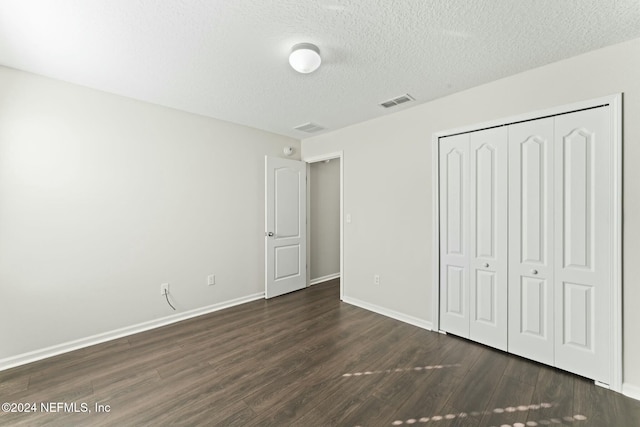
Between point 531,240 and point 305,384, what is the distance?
7.42ft

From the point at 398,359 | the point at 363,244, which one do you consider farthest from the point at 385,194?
the point at 398,359

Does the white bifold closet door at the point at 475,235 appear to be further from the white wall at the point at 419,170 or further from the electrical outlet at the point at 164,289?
the electrical outlet at the point at 164,289

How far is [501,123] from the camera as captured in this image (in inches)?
96.5

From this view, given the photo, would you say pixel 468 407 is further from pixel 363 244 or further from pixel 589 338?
pixel 363 244

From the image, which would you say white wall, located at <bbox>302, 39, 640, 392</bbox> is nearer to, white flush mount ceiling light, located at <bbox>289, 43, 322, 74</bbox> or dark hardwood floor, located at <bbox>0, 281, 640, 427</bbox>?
dark hardwood floor, located at <bbox>0, 281, 640, 427</bbox>

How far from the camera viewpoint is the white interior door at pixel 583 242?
1.96 meters

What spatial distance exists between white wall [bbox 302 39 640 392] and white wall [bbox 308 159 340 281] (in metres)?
0.65

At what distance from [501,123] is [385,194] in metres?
1.39

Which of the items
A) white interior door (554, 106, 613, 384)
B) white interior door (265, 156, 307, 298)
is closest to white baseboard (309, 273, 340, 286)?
white interior door (265, 156, 307, 298)

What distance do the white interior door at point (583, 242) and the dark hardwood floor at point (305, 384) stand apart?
0.81ft

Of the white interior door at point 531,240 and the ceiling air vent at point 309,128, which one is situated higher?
the ceiling air vent at point 309,128

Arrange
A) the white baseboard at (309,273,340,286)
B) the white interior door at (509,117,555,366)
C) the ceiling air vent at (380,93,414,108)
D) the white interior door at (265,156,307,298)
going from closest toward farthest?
the white interior door at (509,117,555,366)
the ceiling air vent at (380,93,414,108)
the white interior door at (265,156,307,298)
the white baseboard at (309,273,340,286)

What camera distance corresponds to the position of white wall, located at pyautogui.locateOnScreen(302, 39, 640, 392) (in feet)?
6.16

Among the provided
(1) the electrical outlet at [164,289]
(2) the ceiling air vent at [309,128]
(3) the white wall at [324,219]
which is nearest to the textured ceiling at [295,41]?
(2) the ceiling air vent at [309,128]
